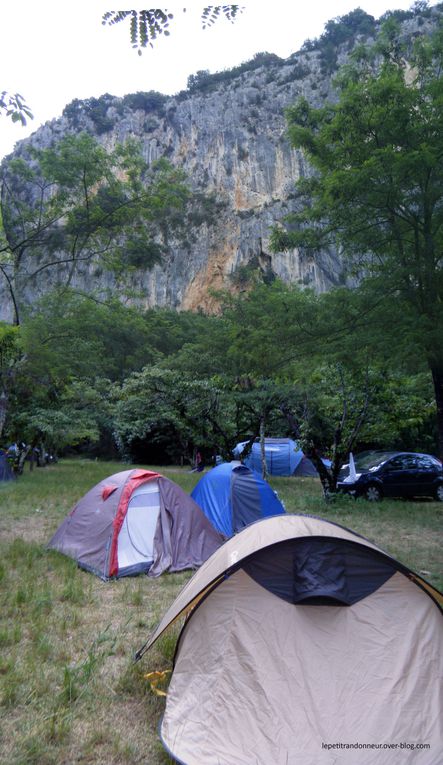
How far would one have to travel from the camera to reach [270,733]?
2613 mm

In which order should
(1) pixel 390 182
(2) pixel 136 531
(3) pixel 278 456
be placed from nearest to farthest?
1. (1) pixel 390 182
2. (2) pixel 136 531
3. (3) pixel 278 456

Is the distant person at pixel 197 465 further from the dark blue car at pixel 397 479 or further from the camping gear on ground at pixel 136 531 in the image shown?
the camping gear on ground at pixel 136 531

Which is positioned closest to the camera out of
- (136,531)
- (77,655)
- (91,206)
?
(77,655)

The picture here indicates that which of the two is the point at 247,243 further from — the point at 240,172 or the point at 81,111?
the point at 81,111

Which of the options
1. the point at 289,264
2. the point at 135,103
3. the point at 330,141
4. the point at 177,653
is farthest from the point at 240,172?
the point at 177,653

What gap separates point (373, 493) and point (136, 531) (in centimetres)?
768

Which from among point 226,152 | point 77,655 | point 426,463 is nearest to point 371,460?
point 426,463

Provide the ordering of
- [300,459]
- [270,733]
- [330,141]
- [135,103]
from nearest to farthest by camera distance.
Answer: [270,733]
[330,141]
[300,459]
[135,103]

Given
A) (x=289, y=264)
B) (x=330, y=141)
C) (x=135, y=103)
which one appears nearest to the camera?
(x=330, y=141)

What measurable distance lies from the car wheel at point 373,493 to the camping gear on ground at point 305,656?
925 cm

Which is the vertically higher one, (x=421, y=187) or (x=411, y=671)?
(x=421, y=187)

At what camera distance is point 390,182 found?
19.3ft

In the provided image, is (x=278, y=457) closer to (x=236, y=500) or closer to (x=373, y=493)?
(x=373, y=493)

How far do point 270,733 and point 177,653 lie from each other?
2.65 ft
